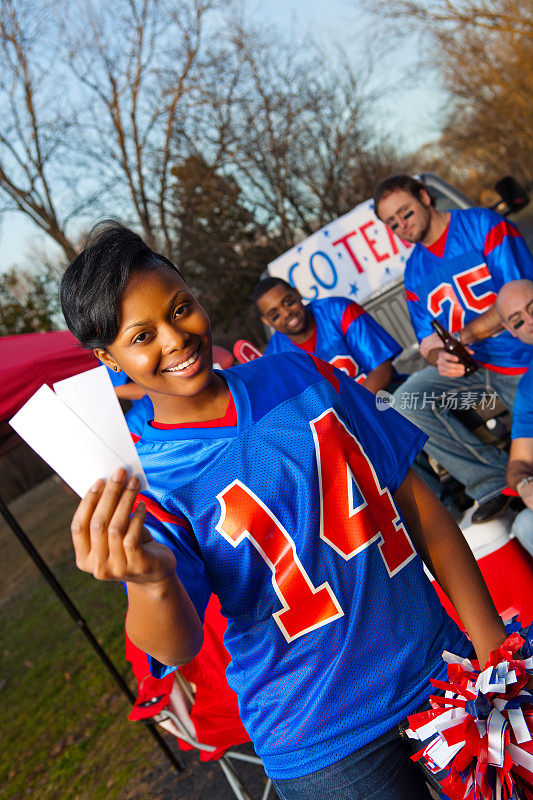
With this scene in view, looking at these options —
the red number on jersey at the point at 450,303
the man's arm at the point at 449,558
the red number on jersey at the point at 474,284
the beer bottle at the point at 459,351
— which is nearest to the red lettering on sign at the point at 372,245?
the red number on jersey at the point at 450,303

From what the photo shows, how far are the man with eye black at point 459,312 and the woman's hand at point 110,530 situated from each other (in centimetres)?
330

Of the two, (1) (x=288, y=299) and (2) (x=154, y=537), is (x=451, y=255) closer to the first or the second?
(1) (x=288, y=299)

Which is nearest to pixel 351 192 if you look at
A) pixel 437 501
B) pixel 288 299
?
pixel 288 299

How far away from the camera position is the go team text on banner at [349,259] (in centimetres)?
655

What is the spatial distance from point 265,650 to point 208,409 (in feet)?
1.86

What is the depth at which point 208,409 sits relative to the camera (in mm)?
1578

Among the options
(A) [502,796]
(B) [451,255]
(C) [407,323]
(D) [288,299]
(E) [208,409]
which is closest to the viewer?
(A) [502,796]

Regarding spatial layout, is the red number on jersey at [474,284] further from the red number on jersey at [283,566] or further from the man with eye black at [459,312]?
the red number on jersey at [283,566]

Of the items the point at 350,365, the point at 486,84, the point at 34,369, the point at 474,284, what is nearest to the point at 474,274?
the point at 474,284

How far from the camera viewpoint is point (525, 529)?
3.33 metres

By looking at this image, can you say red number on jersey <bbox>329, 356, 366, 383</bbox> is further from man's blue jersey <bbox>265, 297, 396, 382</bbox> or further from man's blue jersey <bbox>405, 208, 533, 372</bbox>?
man's blue jersey <bbox>405, 208, 533, 372</bbox>

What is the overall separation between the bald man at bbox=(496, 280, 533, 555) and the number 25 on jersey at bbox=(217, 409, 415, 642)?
6.36 ft

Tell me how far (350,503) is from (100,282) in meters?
0.75

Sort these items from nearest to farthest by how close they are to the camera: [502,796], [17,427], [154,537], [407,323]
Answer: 1. [17,427]
2. [502,796]
3. [154,537]
4. [407,323]
